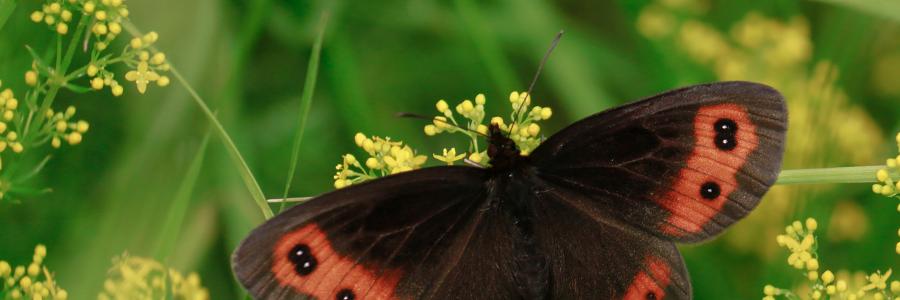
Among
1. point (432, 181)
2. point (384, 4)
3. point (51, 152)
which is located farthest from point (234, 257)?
point (384, 4)

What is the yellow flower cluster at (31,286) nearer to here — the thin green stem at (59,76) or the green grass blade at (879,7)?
the thin green stem at (59,76)

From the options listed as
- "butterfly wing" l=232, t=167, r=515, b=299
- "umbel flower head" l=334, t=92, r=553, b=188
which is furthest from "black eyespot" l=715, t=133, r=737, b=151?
"butterfly wing" l=232, t=167, r=515, b=299

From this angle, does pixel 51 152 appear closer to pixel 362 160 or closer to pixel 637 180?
pixel 362 160

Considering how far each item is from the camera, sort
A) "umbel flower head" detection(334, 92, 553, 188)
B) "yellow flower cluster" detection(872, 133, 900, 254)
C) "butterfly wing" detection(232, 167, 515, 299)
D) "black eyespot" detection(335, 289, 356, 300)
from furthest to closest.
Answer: "umbel flower head" detection(334, 92, 553, 188)
"yellow flower cluster" detection(872, 133, 900, 254)
"black eyespot" detection(335, 289, 356, 300)
"butterfly wing" detection(232, 167, 515, 299)

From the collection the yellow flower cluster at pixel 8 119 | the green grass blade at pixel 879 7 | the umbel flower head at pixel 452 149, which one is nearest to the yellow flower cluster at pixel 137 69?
the yellow flower cluster at pixel 8 119

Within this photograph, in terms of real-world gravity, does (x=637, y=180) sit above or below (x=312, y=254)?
above

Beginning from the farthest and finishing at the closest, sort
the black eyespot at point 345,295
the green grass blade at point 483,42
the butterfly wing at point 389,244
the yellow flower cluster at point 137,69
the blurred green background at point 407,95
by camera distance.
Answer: the green grass blade at point 483,42
the blurred green background at point 407,95
the yellow flower cluster at point 137,69
the black eyespot at point 345,295
the butterfly wing at point 389,244

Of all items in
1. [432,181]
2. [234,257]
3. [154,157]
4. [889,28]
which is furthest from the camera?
[889,28]

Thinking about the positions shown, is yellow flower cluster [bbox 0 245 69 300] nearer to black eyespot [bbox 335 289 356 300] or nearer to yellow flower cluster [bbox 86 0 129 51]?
yellow flower cluster [bbox 86 0 129 51]
